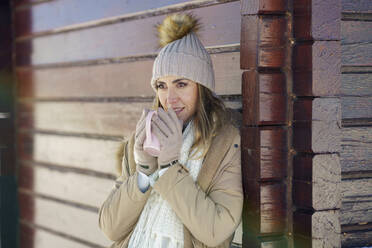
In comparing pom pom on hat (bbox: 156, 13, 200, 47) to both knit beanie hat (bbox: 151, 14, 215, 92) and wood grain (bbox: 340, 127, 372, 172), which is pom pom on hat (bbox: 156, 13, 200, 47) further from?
wood grain (bbox: 340, 127, 372, 172)

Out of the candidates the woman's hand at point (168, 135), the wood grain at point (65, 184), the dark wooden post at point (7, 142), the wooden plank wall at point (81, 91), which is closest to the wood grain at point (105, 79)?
the wooden plank wall at point (81, 91)

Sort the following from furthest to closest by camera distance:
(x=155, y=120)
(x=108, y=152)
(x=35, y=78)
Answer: (x=35, y=78), (x=108, y=152), (x=155, y=120)

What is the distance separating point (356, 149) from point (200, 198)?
2.88 feet

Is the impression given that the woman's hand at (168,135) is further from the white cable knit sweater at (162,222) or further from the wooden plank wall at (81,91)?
the wooden plank wall at (81,91)

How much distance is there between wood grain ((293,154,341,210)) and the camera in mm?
2334

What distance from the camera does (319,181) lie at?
2.34 m

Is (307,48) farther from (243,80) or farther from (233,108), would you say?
(233,108)

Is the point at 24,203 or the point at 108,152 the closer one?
the point at 108,152

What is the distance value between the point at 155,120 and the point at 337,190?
3.00 ft

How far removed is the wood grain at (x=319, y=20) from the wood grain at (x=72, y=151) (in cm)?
164

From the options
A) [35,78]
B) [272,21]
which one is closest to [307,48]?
[272,21]

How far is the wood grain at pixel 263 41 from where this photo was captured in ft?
7.86

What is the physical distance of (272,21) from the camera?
242 centimetres

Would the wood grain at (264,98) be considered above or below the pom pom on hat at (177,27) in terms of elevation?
below
